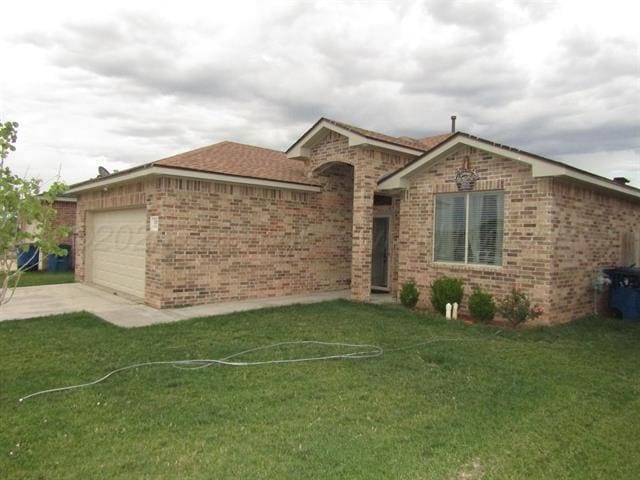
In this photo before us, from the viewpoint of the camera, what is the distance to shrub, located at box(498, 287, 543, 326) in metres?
8.29

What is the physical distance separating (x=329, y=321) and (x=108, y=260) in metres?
7.93

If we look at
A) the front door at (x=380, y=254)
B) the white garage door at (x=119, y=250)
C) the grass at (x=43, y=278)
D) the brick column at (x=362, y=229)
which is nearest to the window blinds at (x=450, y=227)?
the brick column at (x=362, y=229)

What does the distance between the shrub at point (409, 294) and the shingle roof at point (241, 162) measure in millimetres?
3892

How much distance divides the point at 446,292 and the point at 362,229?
272cm

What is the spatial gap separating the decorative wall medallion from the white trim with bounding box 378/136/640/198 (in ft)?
1.57

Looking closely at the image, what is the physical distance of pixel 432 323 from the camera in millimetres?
8578

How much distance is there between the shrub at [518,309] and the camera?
27.2 feet

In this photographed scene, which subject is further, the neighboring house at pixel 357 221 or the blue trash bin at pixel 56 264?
the blue trash bin at pixel 56 264

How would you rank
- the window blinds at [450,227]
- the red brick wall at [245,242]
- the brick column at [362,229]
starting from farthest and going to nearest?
the brick column at [362,229], the red brick wall at [245,242], the window blinds at [450,227]

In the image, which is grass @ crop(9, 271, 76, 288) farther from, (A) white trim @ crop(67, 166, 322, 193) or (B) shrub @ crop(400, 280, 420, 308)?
(B) shrub @ crop(400, 280, 420, 308)

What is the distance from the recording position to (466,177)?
9445mm

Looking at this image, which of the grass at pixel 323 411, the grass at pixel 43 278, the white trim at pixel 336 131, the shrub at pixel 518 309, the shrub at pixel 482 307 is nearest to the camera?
the grass at pixel 323 411

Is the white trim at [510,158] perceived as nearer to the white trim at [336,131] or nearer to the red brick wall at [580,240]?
the red brick wall at [580,240]

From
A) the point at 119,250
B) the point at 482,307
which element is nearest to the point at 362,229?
the point at 482,307
